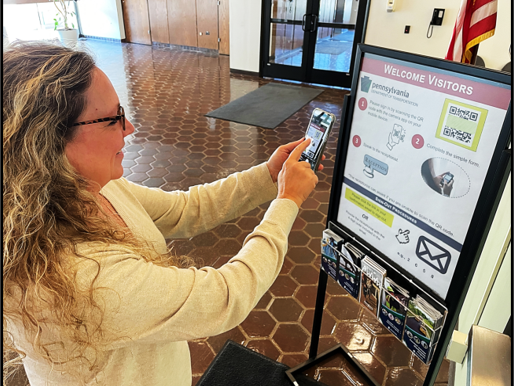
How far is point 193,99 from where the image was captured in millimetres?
6852

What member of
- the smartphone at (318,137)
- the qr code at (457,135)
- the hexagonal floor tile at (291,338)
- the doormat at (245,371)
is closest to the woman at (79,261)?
the smartphone at (318,137)

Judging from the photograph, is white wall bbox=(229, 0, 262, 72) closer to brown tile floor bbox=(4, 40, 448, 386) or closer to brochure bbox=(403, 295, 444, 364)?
brown tile floor bbox=(4, 40, 448, 386)

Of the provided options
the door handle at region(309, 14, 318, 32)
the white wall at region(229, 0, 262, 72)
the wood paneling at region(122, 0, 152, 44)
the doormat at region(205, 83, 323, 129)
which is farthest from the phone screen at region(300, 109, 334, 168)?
the wood paneling at region(122, 0, 152, 44)

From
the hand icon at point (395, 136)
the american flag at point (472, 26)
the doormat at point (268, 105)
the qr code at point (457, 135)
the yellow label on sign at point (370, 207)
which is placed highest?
the american flag at point (472, 26)

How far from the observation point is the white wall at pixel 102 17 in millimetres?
11633

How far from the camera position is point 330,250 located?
1.61 meters

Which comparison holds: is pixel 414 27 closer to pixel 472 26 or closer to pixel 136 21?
pixel 472 26

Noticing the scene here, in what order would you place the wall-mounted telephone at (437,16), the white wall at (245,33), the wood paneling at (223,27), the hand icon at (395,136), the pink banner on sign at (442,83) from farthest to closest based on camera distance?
1. the wood paneling at (223,27)
2. the white wall at (245,33)
3. the wall-mounted telephone at (437,16)
4. the hand icon at (395,136)
5. the pink banner on sign at (442,83)

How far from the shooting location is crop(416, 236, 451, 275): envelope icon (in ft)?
3.77

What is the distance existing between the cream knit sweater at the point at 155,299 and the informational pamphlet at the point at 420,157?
35cm

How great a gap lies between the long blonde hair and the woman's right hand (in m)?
0.60

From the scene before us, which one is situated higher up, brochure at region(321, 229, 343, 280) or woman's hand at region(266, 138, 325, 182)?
woman's hand at region(266, 138, 325, 182)

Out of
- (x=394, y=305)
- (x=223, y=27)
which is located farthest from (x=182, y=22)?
(x=394, y=305)

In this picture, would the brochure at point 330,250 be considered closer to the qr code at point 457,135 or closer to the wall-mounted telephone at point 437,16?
the qr code at point 457,135
